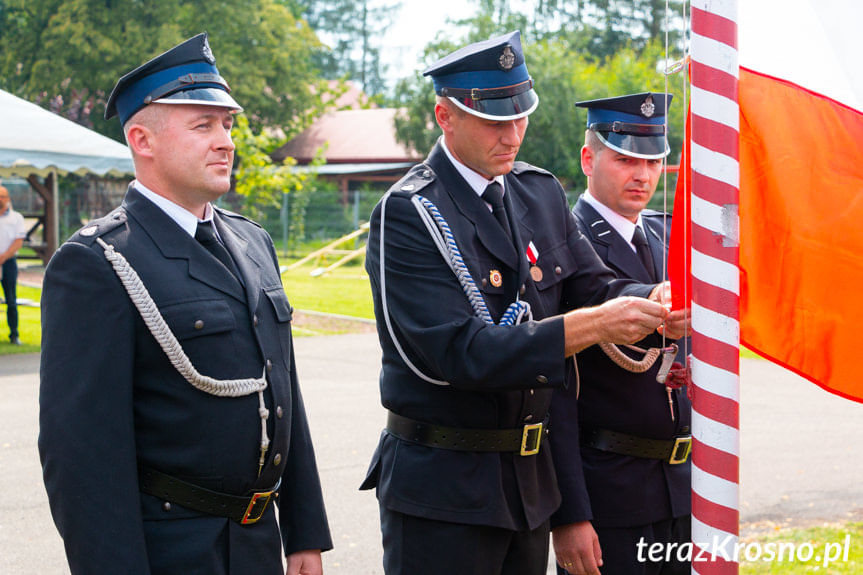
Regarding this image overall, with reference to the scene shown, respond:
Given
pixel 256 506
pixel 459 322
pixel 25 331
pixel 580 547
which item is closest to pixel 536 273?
pixel 459 322

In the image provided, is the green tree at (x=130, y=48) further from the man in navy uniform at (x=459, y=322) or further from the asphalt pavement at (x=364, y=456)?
the man in navy uniform at (x=459, y=322)

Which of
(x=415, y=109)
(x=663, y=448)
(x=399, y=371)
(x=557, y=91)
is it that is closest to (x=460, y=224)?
(x=399, y=371)

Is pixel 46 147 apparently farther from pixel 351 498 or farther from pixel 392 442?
pixel 392 442

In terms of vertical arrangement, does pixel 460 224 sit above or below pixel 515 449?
above

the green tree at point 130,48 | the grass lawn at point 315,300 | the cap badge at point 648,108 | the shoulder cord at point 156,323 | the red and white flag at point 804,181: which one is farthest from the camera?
the green tree at point 130,48

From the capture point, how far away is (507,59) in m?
3.02

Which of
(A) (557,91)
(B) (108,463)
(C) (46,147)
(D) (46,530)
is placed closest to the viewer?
(B) (108,463)

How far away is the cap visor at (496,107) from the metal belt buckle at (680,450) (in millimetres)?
1341

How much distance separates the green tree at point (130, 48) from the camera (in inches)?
1417

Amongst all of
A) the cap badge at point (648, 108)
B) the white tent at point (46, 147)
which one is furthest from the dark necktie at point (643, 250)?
the white tent at point (46, 147)

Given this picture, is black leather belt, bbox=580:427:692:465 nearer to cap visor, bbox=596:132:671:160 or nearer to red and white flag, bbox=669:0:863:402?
red and white flag, bbox=669:0:863:402

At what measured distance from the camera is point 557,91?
104ft

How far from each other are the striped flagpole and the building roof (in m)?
35.4

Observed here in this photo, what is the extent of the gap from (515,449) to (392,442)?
38 cm
